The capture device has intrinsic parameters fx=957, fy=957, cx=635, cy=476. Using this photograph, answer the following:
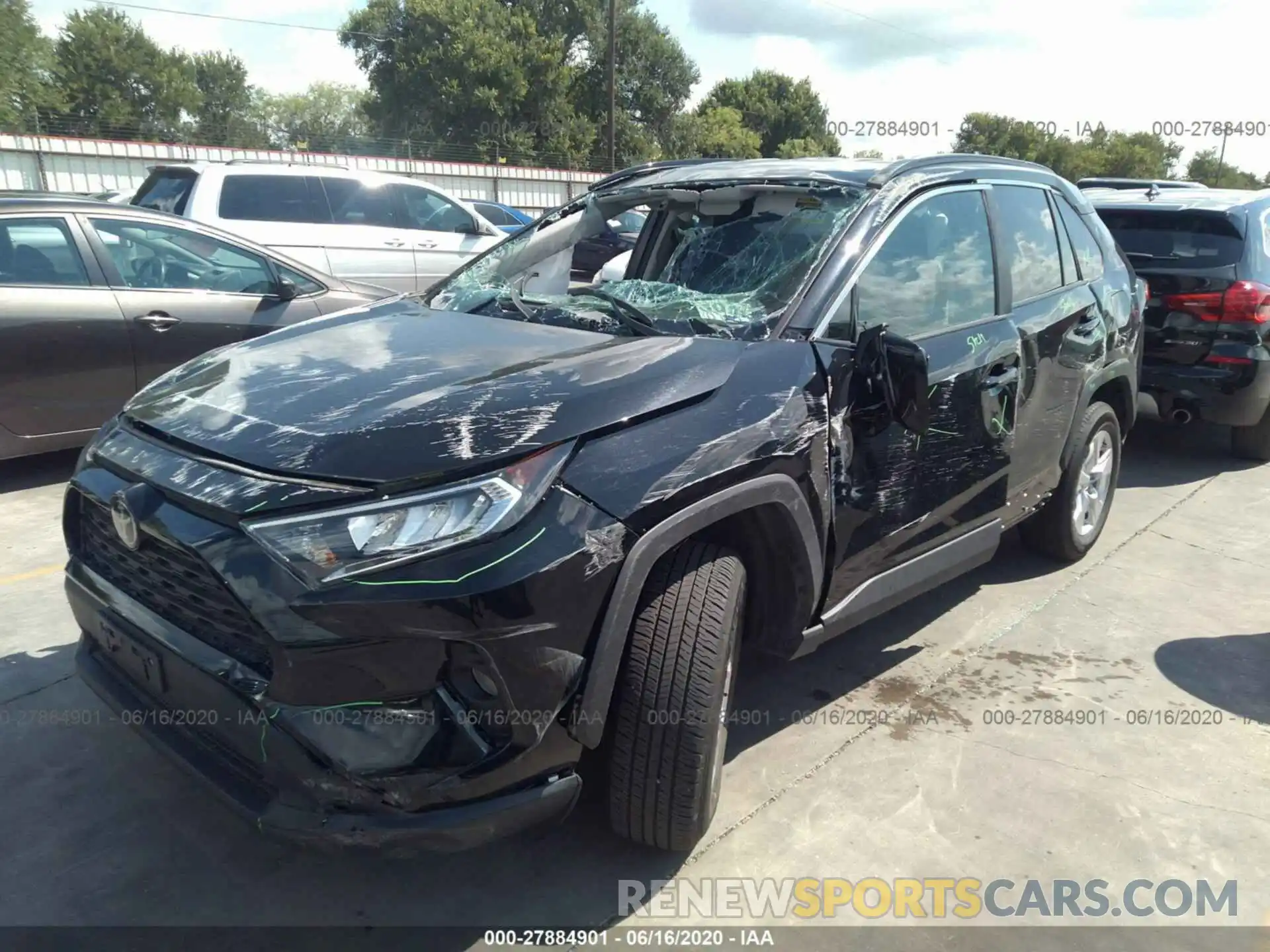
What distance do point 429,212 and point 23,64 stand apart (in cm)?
5447

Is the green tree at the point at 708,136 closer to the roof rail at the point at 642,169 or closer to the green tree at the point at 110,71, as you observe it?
the green tree at the point at 110,71

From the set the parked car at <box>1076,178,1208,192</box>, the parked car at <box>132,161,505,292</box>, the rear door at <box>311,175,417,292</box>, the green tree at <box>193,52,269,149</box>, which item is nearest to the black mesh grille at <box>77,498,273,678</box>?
the parked car at <box>132,161,505,292</box>

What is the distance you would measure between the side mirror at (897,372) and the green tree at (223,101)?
64.4 meters

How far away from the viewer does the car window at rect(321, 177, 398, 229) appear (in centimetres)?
953

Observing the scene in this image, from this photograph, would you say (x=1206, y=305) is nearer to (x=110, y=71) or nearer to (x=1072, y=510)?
(x=1072, y=510)

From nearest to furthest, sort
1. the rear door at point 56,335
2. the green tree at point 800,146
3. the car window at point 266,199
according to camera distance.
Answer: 1. the rear door at point 56,335
2. the car window at point 266,199
3. the green tree at point 800,146

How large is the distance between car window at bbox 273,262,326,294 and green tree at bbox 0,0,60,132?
50.9 meters

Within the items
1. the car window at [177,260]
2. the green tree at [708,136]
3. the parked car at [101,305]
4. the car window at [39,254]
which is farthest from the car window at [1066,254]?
the green tree at [708,136]

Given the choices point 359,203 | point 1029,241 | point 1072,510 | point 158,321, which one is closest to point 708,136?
point 359,203

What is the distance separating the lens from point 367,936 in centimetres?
231

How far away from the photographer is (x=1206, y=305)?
233 inches

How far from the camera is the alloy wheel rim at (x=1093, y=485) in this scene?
4.48 m

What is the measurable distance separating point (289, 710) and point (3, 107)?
54.5 m

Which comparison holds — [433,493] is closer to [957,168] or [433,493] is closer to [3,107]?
[957,168]
